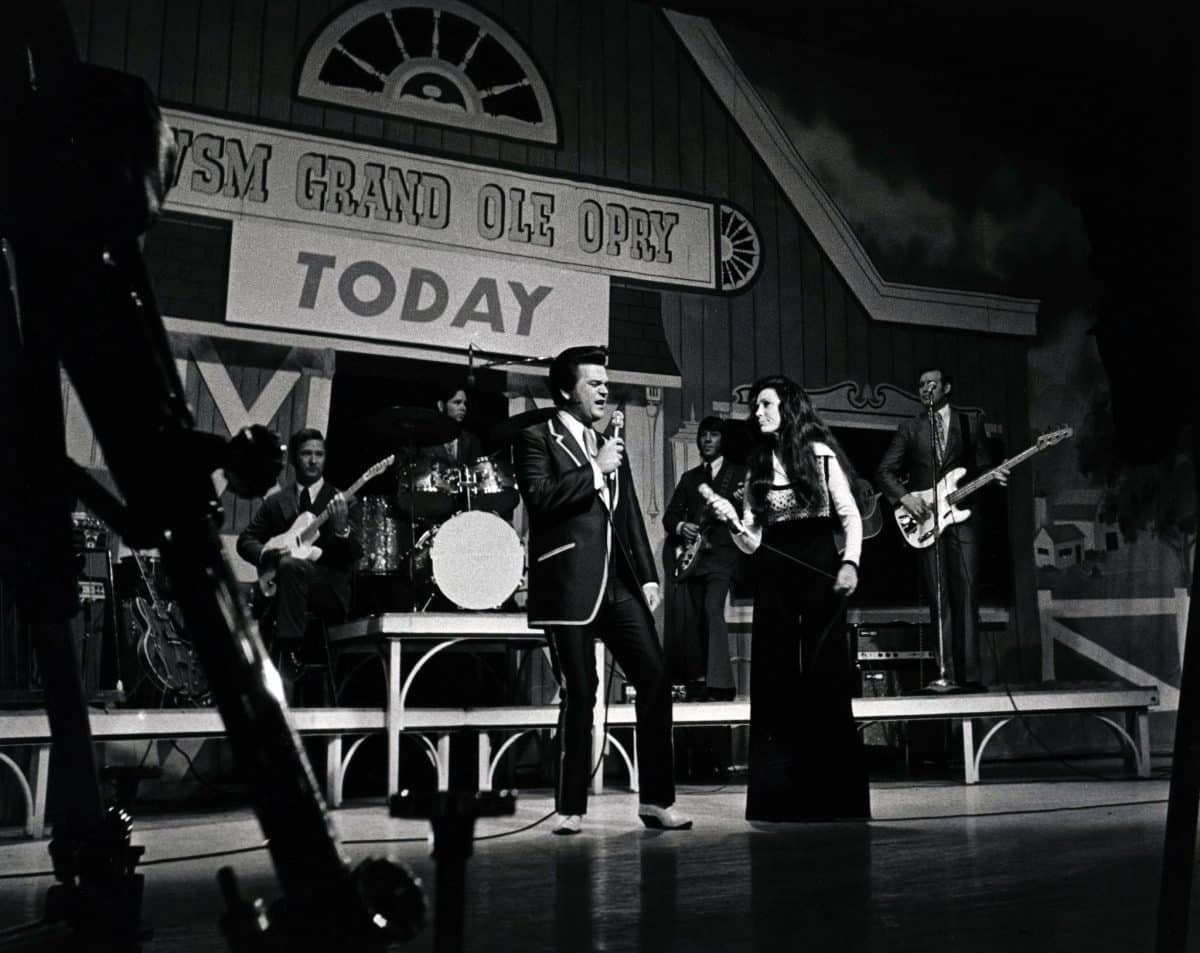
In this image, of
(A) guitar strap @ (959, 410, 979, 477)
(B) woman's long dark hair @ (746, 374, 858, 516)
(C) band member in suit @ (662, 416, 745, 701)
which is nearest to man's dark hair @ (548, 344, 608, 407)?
(B) woman's long dark hair @ (746, 374, 858, 516)

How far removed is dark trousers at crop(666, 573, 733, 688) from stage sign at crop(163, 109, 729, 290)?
2365 millimetres

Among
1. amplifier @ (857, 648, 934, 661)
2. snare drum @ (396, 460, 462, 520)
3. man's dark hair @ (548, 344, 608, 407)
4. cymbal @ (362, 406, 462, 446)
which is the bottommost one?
amplifier @ (857, 648, 934, 661)

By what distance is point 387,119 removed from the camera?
8.18m

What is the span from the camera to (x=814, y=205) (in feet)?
31.9

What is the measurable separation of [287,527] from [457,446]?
1204 mm

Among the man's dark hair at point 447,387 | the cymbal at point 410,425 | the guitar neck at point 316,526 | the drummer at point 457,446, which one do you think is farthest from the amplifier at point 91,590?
the man's dark hair at point 447,387

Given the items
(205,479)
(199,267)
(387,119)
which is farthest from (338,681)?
(205,479)

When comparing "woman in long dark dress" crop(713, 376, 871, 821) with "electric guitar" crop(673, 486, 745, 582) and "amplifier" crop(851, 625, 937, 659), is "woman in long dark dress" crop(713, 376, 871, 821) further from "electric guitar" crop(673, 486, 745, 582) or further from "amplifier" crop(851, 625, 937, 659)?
"amplifier" crop(851, 625, 937, 659)

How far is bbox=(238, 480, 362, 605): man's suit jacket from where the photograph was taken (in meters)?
6.92

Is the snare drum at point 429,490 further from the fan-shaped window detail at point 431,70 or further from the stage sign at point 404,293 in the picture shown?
the fan-shaped window detail at point 431,70

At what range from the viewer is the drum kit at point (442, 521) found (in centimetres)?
651

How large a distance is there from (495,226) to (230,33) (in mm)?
2104

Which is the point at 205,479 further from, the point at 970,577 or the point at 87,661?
the point at 970,577

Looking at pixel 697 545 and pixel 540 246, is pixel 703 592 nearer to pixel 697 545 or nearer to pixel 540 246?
pixel 697 545
